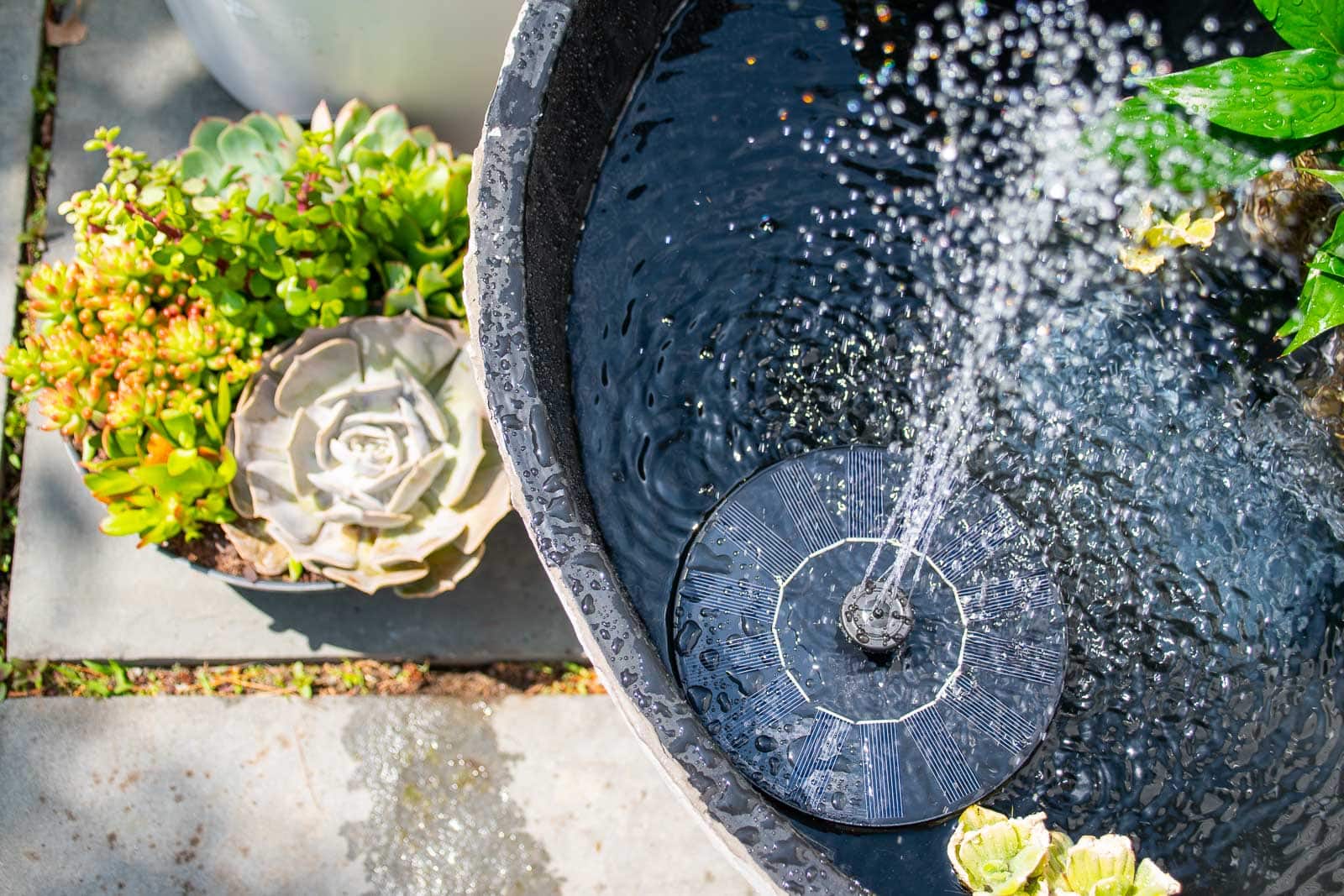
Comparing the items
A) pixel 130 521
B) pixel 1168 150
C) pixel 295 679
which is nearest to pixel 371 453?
pixel 130 521

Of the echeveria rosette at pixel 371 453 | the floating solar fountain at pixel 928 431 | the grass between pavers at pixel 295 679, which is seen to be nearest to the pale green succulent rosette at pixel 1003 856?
the floating solar fountain at pixel 928 431

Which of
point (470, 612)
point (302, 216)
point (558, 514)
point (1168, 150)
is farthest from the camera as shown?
point (470, 612)

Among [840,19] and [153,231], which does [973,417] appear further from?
[153,231]

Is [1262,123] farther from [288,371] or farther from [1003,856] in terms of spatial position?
[288,371]

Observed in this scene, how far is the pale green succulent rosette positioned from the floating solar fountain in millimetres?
161

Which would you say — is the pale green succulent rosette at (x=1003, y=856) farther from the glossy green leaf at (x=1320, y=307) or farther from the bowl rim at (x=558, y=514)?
the glossy green leaf at (x=1320, y=307)

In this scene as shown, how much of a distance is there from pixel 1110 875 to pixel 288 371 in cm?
147

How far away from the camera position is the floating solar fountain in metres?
1.43

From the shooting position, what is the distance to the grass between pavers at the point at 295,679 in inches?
90.1

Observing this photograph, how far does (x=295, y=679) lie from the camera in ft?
7.55

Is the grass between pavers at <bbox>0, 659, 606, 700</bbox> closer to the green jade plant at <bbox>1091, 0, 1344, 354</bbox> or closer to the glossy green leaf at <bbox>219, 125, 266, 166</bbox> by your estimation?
the glossy green leaf at <bbox>219, 125, 266, 166</bbox>

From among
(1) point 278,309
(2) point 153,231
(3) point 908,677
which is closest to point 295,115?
(1) point 278,309

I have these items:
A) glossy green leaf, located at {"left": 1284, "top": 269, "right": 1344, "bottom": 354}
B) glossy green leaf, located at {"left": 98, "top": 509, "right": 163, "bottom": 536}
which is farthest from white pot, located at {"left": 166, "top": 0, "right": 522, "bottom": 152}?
glossy green leaf, located at {"left": 1284, "top": 269, "right": 1344, "bottom": 354}

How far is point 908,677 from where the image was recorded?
1.49 meters
